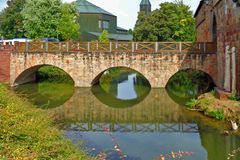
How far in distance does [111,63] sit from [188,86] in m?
7.51

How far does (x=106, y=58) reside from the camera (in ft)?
89.1

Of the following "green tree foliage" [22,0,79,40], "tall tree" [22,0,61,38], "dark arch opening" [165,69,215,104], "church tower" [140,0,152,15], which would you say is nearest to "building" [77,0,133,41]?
"green tree foliage" [22,0,79,40]

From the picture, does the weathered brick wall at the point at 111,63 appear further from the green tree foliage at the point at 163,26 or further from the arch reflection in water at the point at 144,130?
the green tree foliage at the point at 163,26

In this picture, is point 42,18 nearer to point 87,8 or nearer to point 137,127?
point 87,8

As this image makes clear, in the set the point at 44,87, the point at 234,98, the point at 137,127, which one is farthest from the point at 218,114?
the point at 44,87

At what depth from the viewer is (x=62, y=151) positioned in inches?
361

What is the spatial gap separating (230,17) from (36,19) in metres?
26.5

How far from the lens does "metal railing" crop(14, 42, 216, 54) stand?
25.9 m

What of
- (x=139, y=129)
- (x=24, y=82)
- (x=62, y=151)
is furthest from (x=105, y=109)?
(x=24, y=82)

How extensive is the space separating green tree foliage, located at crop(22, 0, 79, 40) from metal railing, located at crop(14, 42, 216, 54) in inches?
480

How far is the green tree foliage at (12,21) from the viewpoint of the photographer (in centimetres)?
5344

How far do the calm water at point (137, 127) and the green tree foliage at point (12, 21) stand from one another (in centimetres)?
3045

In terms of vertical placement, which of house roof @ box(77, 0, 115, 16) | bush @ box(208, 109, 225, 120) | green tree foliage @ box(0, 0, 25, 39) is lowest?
bush @ box(208, 109, 225, 120)

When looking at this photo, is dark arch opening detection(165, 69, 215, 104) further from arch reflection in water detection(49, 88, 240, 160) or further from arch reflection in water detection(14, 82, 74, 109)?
arch reflection in water detection(14, 82, 74, 109)
